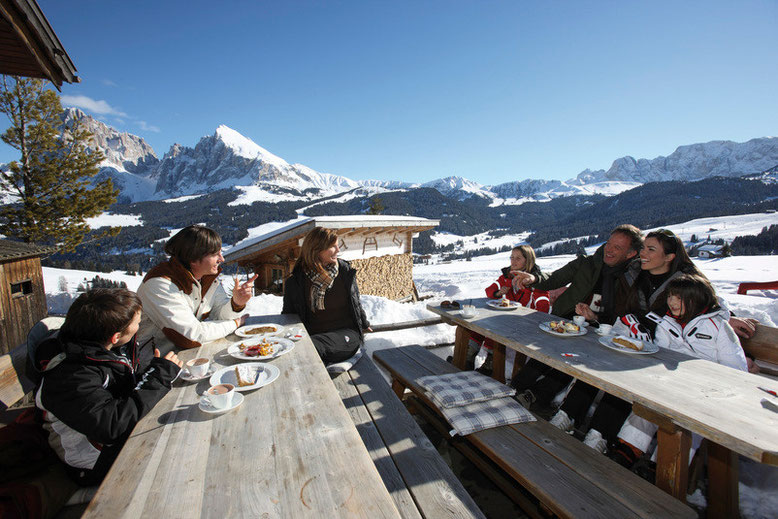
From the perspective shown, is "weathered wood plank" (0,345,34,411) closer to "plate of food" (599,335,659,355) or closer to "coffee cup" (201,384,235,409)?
"coffee cup" (201,384,235,409)

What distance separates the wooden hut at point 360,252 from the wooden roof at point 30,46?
5294 mm

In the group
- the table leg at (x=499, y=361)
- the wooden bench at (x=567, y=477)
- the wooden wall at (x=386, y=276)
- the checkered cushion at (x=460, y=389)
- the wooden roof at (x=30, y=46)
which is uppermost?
the wooden roof at (x=30, y=46)

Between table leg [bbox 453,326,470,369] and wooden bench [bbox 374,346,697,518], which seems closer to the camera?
wooden bench [bbox 374,346,697,518]

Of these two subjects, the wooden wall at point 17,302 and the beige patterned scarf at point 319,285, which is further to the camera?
the wooden wall at point 17,302

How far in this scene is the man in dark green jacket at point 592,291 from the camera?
134 inches

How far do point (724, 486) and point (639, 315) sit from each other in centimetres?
163

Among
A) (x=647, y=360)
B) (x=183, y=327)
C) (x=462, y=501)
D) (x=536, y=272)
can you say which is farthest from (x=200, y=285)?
(x=536, y=272)

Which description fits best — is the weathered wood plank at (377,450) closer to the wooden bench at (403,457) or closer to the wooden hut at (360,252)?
the wooden bench at (403,457)

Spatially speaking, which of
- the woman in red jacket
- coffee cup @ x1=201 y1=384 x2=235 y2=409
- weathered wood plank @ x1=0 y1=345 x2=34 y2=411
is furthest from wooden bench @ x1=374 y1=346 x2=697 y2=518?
weathered wood plank @ x1=0 y1=345 x2=34 y2=411

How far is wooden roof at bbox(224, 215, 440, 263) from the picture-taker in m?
8.94

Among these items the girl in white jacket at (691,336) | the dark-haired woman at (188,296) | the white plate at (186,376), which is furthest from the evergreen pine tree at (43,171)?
the girl in white jacket at (691,336)

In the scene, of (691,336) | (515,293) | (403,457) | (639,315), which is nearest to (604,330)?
(691,336)

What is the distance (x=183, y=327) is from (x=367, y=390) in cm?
151

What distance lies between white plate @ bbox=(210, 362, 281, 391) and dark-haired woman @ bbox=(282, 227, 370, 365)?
1.30m
